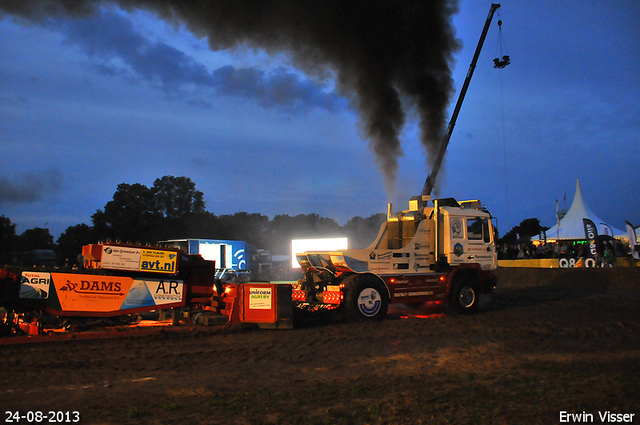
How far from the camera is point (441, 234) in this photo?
1206cm

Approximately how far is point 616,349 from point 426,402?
4885 millimetres

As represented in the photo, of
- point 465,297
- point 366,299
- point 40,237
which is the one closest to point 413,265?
point 366,299

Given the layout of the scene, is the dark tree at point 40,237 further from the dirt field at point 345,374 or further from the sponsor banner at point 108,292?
the dirt field at point 345,374

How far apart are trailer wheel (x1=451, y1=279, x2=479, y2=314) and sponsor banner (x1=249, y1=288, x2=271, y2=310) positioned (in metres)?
5.23

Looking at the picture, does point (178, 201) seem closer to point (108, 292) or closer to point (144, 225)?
point (144, 225)

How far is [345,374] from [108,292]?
4950 millimetres

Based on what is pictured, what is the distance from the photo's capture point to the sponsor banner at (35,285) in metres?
7.89

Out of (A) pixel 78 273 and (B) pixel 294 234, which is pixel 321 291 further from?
(B) pixel 294 234

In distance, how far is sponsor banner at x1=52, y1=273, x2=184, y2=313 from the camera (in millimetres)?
8195

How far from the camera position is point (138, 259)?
882 cm

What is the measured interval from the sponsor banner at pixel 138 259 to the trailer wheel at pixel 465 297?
7.30 m

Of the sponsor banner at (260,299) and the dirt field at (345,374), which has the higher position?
the sponsor banner at (260,299)

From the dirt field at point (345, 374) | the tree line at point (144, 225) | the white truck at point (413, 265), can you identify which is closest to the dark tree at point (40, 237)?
the tree line at point (144, 225)

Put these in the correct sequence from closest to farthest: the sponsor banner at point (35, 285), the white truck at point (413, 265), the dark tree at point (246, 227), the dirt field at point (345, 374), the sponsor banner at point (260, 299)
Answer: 1. the dirt field at point (345, 374)
2. the sponsor banner at point (35, 285)
3. the sponsor banner at point (260, 299)
4. the white truck at point (413, 265)
5. the dark tree at point (246, 227)
